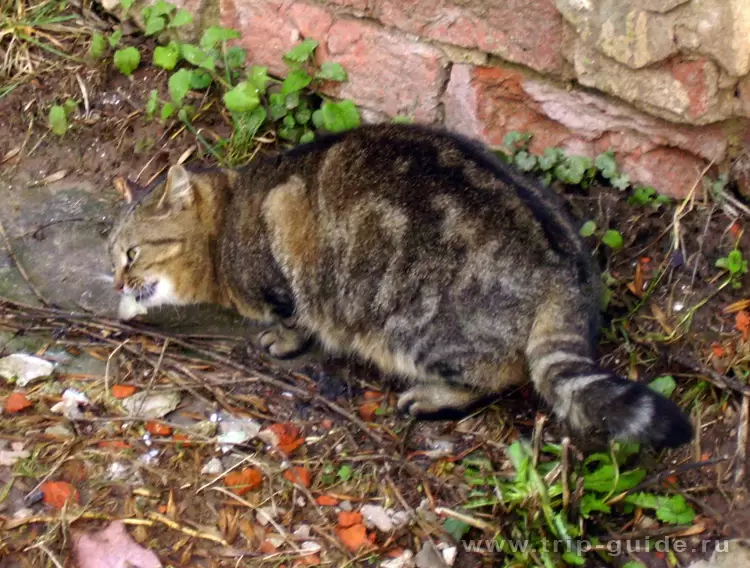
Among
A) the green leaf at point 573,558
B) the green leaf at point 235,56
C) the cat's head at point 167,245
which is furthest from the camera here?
the green leaf at point 235,56

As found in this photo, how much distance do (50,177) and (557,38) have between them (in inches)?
91.3

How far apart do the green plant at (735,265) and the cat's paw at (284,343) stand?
156 cm

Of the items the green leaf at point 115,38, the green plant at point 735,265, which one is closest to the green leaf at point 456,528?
the green plant at point 735,265

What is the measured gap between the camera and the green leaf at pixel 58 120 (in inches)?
158

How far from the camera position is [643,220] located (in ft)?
11.0

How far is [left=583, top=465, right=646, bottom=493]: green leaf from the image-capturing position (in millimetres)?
2607

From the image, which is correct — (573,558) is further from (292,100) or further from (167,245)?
(292,100)

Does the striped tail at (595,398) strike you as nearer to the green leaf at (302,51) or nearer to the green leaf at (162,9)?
the green leaf at (302,51)

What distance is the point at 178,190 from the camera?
3416mm

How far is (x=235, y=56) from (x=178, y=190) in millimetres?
828

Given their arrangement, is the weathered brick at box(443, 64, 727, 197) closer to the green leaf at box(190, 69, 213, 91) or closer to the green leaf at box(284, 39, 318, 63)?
the green leaf at box(284, 39, 318, 63)

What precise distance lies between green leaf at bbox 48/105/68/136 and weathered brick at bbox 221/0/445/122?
88 centimetres

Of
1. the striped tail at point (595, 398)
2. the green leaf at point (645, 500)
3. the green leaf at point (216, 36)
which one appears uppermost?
the green leaf at point (216, 36)

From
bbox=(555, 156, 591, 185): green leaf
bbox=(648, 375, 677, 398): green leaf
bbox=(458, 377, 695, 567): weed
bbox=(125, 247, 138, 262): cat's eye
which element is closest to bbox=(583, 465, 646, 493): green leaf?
bbox=(458, 377, 695, 567): weed
